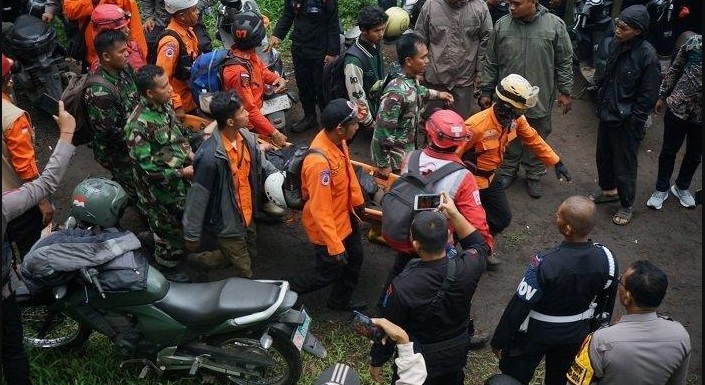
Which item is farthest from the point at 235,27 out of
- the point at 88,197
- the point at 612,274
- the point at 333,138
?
the point at 612,274

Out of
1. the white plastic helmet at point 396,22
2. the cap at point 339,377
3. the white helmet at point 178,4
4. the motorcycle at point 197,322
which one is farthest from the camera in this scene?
the white plastic helmet at point 396,22

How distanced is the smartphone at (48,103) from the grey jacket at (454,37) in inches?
153

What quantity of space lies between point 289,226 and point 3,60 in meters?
2.75

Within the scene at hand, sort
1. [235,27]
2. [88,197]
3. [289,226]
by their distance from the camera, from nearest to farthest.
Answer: [88,197] < [235,27] < [289,226]

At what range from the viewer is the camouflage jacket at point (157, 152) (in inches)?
196

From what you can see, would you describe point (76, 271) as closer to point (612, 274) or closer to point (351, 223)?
point (351, 223)

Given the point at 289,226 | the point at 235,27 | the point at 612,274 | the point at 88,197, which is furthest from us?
the point at 289,226

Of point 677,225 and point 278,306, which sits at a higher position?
point 278,306

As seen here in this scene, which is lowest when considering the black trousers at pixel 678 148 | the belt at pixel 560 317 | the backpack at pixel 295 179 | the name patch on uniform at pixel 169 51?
the black trousers at pixel 678 148

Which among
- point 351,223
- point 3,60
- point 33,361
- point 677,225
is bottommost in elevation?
point 677,225

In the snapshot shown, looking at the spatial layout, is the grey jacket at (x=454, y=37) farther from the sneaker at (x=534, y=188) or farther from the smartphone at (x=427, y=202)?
the smartphone at (x=427, y=202)

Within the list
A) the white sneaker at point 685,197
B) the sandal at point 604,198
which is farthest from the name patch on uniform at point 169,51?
the white sneaker at point 685,197

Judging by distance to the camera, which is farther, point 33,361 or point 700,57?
point 700,57

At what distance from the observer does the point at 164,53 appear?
19.7 feet
